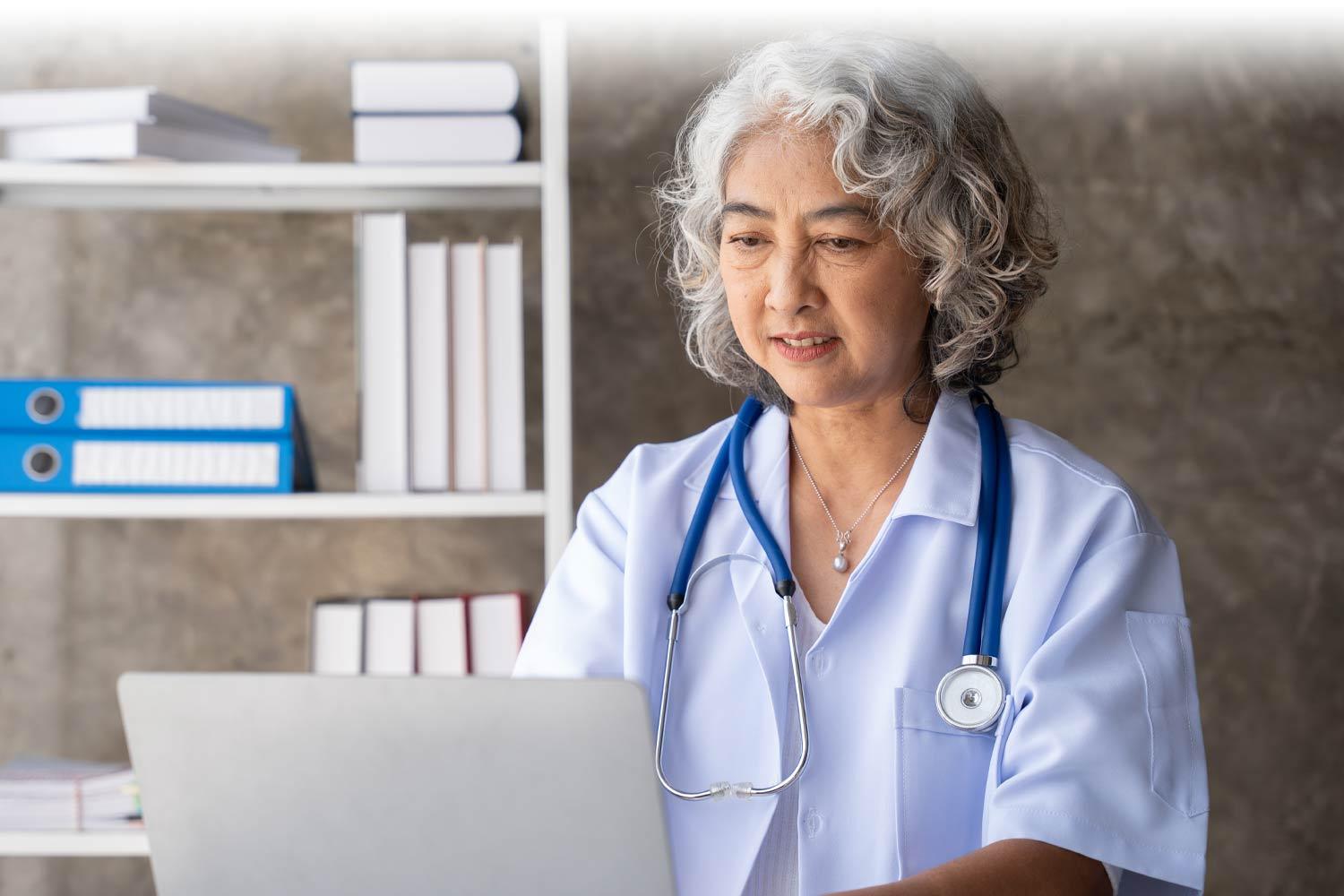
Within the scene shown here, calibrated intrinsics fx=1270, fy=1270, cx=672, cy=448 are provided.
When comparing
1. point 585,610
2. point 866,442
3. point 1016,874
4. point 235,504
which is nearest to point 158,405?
point 235,504

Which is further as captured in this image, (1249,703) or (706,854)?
(1249,703)

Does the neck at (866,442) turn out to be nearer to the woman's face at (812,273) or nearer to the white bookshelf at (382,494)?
the woman's face at (812,273)

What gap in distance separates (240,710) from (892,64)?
876mm

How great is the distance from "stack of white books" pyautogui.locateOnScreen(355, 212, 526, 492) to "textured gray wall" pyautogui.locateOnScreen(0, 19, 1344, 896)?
391mm

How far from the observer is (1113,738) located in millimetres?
1081

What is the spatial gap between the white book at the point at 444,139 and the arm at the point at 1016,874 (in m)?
1.15

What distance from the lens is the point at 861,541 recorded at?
51.9 inches

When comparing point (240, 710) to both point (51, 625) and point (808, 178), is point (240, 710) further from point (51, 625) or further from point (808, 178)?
point (51, 625)

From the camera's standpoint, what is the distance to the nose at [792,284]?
123 centimetres

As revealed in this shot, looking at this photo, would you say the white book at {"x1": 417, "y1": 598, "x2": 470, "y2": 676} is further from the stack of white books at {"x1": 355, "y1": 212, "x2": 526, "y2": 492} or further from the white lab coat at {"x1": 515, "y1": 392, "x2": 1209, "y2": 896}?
the white lab coat at {"x1": 515, "y1": 392, "x2": 1209, "y2": 896}

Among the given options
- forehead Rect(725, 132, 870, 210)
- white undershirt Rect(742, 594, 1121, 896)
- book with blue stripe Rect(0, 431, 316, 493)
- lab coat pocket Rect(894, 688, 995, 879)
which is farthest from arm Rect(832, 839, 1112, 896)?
book with blue stripe Rect(0, 431, 316, 493)

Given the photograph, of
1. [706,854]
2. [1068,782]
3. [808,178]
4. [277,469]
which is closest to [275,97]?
[277,469]

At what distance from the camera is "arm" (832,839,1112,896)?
976 millimetres

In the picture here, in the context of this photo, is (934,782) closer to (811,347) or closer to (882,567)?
(882,567)
